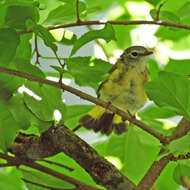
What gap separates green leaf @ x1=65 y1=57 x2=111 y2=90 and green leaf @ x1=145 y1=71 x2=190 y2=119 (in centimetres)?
8

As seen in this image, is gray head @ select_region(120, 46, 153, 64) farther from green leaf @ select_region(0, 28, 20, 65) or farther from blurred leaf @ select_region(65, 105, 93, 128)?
green leaf @ select_region(0, 28, 20, 65)

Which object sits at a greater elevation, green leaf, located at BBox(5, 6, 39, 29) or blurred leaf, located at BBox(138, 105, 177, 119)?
green leaf, located at BBox(5, 6, 39, 29)


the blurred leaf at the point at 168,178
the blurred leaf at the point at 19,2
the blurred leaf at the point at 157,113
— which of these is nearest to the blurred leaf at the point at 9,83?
the blurred leaf at the point at 19,2

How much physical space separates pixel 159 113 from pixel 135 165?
164 millimetres

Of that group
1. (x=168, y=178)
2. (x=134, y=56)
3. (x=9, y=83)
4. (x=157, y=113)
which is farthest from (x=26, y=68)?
(x=134, y=56)

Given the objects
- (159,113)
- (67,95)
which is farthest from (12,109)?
(67,95)

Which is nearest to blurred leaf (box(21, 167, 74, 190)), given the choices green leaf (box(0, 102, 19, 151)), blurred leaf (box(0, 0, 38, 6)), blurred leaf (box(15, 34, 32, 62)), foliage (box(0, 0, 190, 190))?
foliage (box(0, 0, 190, 190))

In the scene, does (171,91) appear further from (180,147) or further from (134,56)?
(134,56)

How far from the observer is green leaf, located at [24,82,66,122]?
59 centimetres

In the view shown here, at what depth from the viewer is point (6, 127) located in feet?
1.99

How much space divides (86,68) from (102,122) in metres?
0.55

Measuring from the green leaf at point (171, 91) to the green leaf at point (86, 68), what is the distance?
0.25 feet

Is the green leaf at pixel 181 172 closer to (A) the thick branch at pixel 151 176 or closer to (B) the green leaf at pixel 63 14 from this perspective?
(A) the thick branch at pixel 151 176

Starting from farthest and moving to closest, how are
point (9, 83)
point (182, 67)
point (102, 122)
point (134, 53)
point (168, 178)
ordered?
point (134, 53), point (102, 122), point (168, 178), point (182, 67), point (9, 83)
